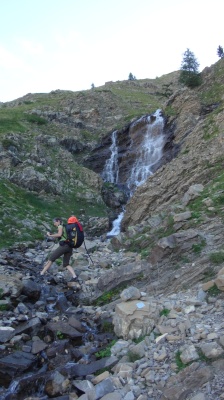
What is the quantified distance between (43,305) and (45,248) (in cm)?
818

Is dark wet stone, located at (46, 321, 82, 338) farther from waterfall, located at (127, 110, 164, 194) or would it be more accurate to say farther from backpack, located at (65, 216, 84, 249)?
waterfall, located at (127, 110, 164, 194)

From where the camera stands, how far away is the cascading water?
3194 cm

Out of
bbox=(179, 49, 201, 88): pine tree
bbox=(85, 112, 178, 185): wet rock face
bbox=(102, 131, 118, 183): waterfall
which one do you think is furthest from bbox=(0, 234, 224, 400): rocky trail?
bbox=(179, 49, 201, 88): pine tree

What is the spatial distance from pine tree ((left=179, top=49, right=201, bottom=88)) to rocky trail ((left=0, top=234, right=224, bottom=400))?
31071 millimetres

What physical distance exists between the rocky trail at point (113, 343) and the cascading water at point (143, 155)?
18.0m

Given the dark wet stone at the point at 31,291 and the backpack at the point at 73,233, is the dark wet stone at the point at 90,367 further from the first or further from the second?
the backpack at the point at 73,233

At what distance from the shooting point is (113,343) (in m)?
8.14

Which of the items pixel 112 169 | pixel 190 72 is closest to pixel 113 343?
pixel 112 169

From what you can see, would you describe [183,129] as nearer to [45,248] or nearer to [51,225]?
[51,225]

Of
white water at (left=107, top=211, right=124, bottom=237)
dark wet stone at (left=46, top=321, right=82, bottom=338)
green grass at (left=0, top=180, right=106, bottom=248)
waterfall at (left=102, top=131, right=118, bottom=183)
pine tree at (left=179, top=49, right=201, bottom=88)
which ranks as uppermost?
pine tree at (left=179, top=49, right=201, bottom=88)

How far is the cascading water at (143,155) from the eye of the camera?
31.9 metres

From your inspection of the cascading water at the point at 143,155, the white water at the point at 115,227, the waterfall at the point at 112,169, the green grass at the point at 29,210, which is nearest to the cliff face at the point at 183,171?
the white water at the point at 115,227

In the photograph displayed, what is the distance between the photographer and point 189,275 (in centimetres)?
979

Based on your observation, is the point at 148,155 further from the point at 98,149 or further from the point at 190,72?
the point at 190,72
